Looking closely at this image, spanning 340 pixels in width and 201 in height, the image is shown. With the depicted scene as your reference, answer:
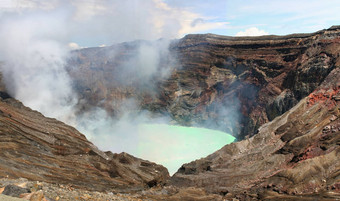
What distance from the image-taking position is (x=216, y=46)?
47.8 metres

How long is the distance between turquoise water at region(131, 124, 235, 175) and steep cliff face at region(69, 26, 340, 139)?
3.08 m

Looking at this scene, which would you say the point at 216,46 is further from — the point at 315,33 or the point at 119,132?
the point at 119,132

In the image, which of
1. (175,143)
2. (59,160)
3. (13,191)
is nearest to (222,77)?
(175,143)

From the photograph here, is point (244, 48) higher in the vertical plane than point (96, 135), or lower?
higher

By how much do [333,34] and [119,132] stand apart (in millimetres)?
32892

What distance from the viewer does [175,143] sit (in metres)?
39.1

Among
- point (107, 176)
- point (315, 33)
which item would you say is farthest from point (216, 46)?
point (107, 176)

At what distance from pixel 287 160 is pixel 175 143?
19804mm

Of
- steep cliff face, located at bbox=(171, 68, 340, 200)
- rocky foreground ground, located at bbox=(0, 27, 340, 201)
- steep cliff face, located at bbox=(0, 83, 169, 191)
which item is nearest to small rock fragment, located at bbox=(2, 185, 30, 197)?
rocky foreground ground, located at bbox=(0, 27, 340, 201)

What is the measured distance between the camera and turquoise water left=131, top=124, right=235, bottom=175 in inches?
1324

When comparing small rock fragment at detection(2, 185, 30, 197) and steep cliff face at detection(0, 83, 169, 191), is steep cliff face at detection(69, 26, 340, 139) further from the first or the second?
small rock fragment at detection(2, 185, 30, 197)

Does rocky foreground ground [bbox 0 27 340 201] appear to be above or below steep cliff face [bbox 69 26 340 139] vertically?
below

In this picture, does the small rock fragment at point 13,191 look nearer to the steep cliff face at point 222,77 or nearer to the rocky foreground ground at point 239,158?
the rocky foreground ground at point 239,158

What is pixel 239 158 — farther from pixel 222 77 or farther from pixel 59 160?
pixel 222 77
